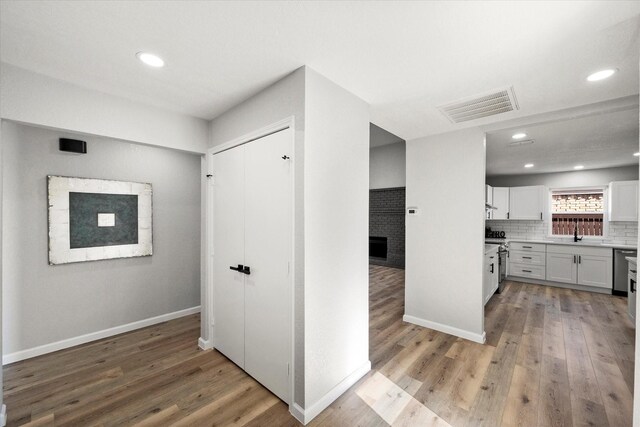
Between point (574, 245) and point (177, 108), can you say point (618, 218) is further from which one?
point (177, 108)

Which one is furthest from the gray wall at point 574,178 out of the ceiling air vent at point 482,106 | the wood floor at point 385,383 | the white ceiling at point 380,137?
the ceiling air vent at point 482,106

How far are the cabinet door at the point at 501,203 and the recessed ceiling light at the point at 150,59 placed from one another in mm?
6867

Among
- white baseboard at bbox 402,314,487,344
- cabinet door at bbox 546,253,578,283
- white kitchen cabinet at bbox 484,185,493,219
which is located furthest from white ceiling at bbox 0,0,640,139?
cabinet door at bbox 546,253,578,283

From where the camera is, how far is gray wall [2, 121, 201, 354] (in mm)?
2633

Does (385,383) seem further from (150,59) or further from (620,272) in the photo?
(620,272)

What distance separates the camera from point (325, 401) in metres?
2.05

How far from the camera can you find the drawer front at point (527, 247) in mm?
5703

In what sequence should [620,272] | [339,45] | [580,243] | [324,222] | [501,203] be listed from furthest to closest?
[501,203] < [580,243] < [620,272] < [324,222] < [339,45]

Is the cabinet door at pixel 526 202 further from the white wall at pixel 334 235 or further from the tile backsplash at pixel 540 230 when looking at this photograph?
the white wall at pixel 334 235

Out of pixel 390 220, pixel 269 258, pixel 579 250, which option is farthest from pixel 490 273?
pixel 269 258

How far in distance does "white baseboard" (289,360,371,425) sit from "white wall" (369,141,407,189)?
4.94m

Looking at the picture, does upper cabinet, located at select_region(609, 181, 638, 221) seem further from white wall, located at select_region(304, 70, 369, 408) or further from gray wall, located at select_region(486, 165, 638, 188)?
white wall, located at select_region(304, 70, 369, 408)

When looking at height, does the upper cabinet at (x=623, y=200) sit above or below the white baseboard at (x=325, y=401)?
above

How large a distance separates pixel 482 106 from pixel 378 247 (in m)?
5.38
